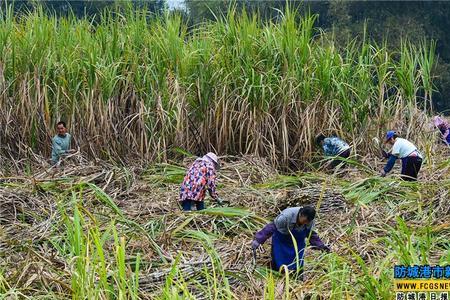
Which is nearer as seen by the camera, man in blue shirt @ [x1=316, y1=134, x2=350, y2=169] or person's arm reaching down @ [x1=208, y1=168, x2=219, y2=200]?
person's arm reaching down @ [x1=208, y1=168, x2=219, y2=200]

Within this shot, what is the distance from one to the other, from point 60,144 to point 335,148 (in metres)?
2.80

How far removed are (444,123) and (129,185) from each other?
13.3ft

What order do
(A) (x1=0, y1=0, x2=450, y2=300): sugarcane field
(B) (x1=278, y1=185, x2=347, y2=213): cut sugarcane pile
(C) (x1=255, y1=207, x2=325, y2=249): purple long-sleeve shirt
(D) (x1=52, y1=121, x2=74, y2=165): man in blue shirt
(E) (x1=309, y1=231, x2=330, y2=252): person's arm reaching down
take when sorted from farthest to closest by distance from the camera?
(D) (x1=52, y1=121, x2=74, y2=165): man in blue shirt < (A) (x1=0, y1=0, x2=450, y2=300): sugarcane field < (B) (x1=278, y1=185, x2=347, y2=213): cut sugarcane pile < (E) (x1=309, y1=231, x2=330, y2=252): person's arm reaching down < (C) (x1=255, y1=207, x2=325, y2=249): purple long-sleeve shirt

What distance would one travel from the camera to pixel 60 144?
7.86 meters

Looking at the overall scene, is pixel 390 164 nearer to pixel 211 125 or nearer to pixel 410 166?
pixel 410 166

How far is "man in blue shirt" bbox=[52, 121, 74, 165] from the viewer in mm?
7809

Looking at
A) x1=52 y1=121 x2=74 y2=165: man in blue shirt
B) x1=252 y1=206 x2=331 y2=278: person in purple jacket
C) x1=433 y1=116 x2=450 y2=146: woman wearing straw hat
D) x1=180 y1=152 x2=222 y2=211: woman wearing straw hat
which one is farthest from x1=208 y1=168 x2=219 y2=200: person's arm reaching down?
x1=433 y1=116 x2=450 y2=146: woman wearing straw hat

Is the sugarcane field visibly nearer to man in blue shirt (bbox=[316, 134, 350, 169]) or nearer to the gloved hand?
man in blue shirt (bbox=[316, 134, 350, 169])

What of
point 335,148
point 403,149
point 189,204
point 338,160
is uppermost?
point 403,149

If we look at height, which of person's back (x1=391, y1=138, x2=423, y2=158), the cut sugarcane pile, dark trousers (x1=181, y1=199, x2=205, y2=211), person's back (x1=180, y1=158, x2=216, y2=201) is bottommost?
dark trousers (x1=181, y1=199, x2=205, y2=211)

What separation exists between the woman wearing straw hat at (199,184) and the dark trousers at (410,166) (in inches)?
72.7

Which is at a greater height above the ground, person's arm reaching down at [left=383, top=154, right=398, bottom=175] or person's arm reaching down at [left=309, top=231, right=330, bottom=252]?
person's arm reaching down at [left=383, top=154, right=398, bottom=175]

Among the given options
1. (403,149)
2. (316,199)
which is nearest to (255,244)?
(316,199)

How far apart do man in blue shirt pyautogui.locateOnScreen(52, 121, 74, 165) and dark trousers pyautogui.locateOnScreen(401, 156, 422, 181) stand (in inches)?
130
